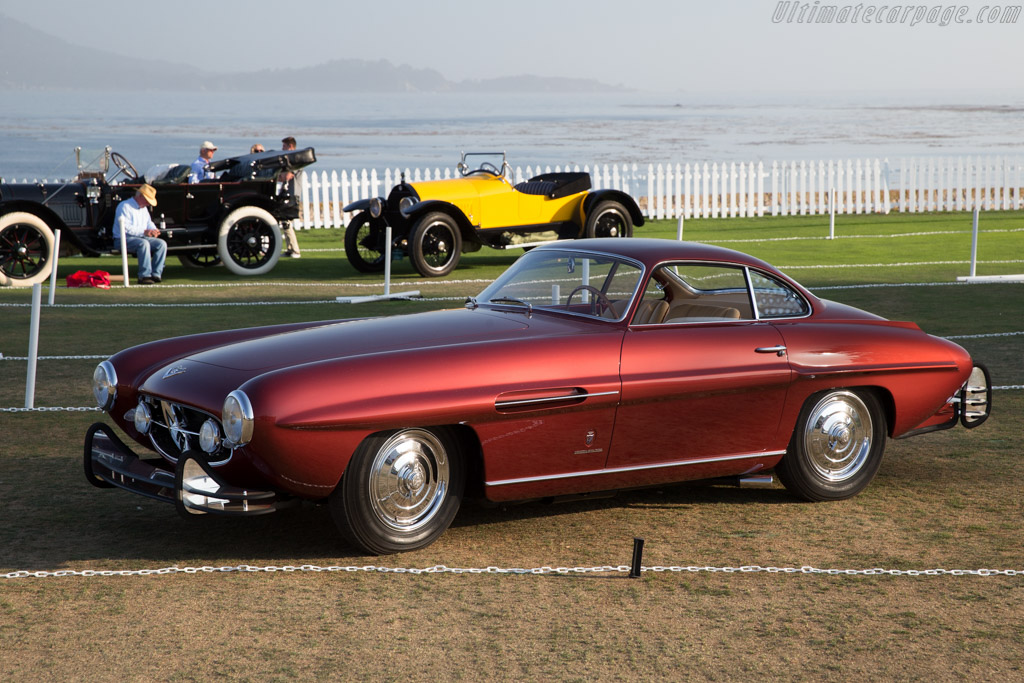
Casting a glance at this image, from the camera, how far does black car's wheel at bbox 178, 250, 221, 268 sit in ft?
56.1

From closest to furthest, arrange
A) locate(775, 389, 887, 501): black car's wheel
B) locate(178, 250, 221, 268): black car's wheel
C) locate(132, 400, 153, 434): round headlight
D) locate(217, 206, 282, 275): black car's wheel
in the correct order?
locate(132, 400, 153, 434): round headlight < locate(775, 389, 887, 501): black car's wheel < locate(217, 206, 282, 275): black car's wheel < locate(178, 250, 221, 268): black car's wheel

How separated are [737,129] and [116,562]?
101577 millimetres

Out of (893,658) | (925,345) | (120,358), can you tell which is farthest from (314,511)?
(925,345)

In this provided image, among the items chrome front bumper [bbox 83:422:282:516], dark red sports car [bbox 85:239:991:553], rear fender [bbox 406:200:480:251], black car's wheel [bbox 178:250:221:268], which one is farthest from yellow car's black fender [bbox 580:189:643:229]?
chrome front bumper [bbox 83:422:282:516]

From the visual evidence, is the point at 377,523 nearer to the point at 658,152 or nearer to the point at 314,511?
the point at 314,511

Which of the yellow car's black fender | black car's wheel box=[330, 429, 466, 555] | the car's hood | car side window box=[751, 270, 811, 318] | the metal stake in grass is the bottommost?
the metal stake in grass

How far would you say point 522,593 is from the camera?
15.0 feet

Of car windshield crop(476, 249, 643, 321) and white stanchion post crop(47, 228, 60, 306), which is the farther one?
white stanchion post crop(47, 228, 60, 306)

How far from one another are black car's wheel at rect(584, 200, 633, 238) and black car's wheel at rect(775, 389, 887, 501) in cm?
1136

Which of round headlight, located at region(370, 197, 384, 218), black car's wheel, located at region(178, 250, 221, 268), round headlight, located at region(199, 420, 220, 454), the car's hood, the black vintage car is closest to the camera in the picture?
round headlight, located at region(199, 420, 220, 454)

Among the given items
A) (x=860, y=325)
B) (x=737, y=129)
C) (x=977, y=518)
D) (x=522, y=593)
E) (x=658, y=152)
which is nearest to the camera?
(x=522, y=593)

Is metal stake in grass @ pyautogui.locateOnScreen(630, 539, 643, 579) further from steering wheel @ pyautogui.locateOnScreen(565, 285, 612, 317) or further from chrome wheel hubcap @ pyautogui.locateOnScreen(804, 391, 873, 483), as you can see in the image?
chrome wheel hubcap @ pyautogui.locateOnScreen(804, 391, 873, 483)

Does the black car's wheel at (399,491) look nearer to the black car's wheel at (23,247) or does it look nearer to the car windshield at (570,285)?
the car windshield at (570,285)

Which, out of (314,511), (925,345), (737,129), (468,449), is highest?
(737,129)
